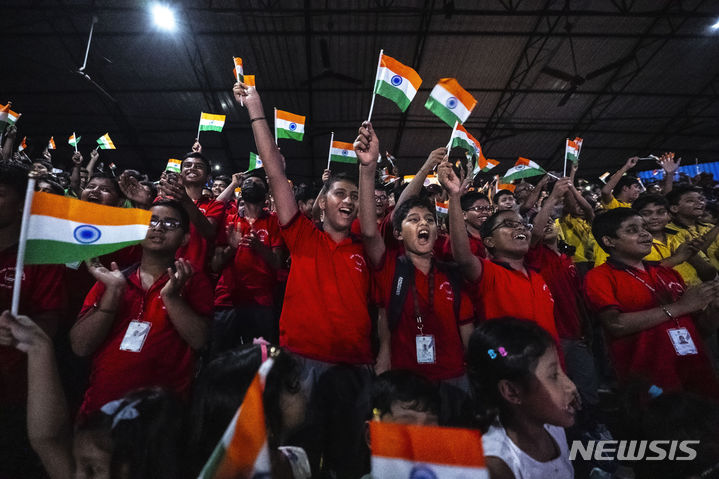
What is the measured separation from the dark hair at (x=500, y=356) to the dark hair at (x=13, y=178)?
2.41 meters

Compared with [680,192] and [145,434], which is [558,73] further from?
[145,434]

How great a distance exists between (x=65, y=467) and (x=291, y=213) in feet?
4.82

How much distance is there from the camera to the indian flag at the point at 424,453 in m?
0.71

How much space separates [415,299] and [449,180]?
2.50 feet

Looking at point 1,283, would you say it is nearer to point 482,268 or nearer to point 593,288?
point 482,268

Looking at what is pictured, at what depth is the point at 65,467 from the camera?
46.8 inches

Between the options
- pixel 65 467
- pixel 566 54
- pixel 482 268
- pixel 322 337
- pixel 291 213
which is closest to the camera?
pixel 65 467

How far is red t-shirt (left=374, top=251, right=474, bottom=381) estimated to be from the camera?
2.17m

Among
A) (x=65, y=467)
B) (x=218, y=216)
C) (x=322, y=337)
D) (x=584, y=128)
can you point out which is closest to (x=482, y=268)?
(x=322, y=337)

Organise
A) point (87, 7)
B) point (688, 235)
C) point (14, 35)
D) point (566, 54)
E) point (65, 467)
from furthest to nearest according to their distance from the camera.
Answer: point (566, 54)
point (14, 35)
point (87, 7)
point (688, 235)
point (65, 467)

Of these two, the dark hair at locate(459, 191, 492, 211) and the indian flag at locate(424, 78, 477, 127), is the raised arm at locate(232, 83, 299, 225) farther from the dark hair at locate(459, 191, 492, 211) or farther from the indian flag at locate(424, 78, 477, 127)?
the dark hair at locate(459, 191, 492, 211)

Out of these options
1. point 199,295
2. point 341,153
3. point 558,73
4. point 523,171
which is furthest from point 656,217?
point 558,73

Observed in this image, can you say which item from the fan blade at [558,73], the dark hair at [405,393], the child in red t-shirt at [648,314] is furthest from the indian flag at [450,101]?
the fan blade at [558,73]

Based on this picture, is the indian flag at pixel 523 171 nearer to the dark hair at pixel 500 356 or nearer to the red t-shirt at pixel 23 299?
the dark hair at pixel 500 356
